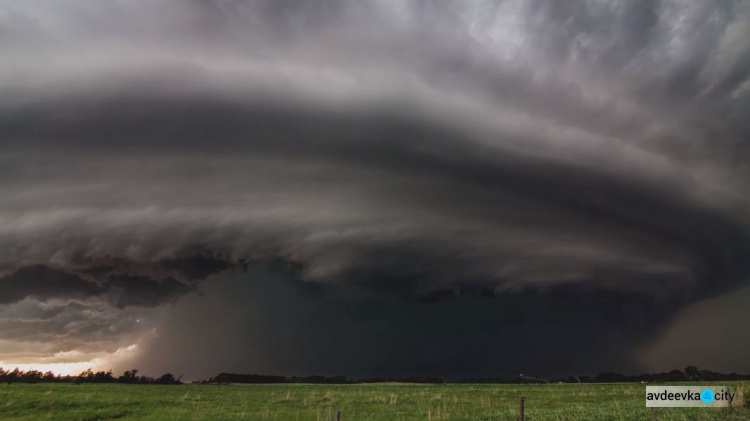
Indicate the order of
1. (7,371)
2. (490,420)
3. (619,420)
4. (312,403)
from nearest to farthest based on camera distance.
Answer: (619,420)
(490,420)
(312,403)
(7,371)

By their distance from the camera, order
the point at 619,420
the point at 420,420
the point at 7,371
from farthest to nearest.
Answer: the point at 7,371
the point at 420,420
the point at 619,420

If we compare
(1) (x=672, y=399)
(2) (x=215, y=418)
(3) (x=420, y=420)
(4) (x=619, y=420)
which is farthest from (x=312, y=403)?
(1) (x=672, y=399)

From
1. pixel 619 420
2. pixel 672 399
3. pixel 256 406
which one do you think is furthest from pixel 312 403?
pixel 672 399

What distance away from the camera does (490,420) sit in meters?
38.1

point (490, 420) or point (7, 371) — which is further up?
point (490, 420)

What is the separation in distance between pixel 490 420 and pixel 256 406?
28.7 metres

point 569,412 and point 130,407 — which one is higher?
point 569,412

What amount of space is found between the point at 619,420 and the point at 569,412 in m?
6.78

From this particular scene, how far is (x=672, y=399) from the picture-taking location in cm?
2827

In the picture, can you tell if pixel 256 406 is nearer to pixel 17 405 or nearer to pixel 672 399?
pixel 17 405

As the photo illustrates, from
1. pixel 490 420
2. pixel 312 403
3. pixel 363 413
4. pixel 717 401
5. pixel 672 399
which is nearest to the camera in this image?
pixel 672 399

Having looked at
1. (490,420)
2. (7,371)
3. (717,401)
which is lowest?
(7,371)

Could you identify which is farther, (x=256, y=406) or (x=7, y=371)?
(x=7, y=371)

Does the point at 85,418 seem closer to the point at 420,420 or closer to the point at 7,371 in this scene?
the point at 420,420
